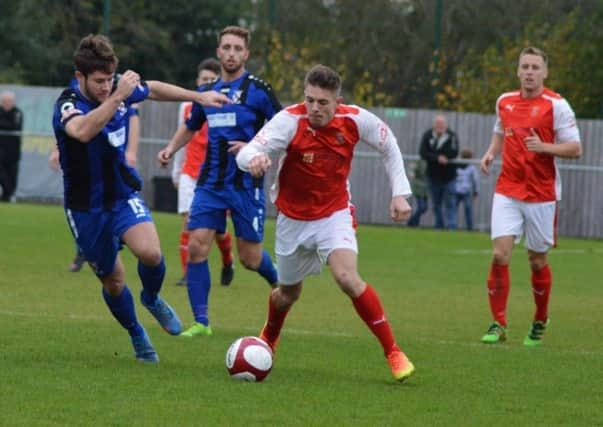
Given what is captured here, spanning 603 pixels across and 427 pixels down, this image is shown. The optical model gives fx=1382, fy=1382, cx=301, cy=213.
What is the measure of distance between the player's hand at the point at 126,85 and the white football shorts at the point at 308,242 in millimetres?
1289

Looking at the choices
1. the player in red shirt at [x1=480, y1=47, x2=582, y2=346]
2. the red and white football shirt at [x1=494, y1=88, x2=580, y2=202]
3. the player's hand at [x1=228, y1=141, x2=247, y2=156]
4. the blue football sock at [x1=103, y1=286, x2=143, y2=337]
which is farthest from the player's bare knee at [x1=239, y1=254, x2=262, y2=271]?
the blue football sock at [x1=103, y1=286, x2=143, y2=337]

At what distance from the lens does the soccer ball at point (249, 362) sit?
8.06m

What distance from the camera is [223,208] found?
1077 cm

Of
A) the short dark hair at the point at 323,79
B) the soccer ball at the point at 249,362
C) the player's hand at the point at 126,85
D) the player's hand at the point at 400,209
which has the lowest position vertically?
the soccer ball at the point at 249,362

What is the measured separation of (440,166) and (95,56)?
1802 cm

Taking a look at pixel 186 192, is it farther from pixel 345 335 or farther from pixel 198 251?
pixel 345 335

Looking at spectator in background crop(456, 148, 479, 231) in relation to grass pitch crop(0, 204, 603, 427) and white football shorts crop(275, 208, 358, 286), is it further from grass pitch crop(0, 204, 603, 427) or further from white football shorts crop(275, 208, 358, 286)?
white football shorts crop(275, 208, 358, 286)

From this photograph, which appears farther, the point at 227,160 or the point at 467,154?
the point at 467,154

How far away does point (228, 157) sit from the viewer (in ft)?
35.4

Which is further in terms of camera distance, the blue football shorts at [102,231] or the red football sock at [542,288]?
the red football sock at [542,288]

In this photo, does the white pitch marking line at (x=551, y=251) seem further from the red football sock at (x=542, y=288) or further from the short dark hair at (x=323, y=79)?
the short dark hair at (x=323, y=79)

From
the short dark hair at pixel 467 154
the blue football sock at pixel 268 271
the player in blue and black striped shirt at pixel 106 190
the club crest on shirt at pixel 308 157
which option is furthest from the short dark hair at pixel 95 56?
the short dark hair at pixel 467 154

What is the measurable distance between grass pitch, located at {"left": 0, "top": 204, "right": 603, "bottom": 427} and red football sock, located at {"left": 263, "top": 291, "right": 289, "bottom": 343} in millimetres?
182

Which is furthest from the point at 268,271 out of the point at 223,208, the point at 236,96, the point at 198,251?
the point at 236,96
